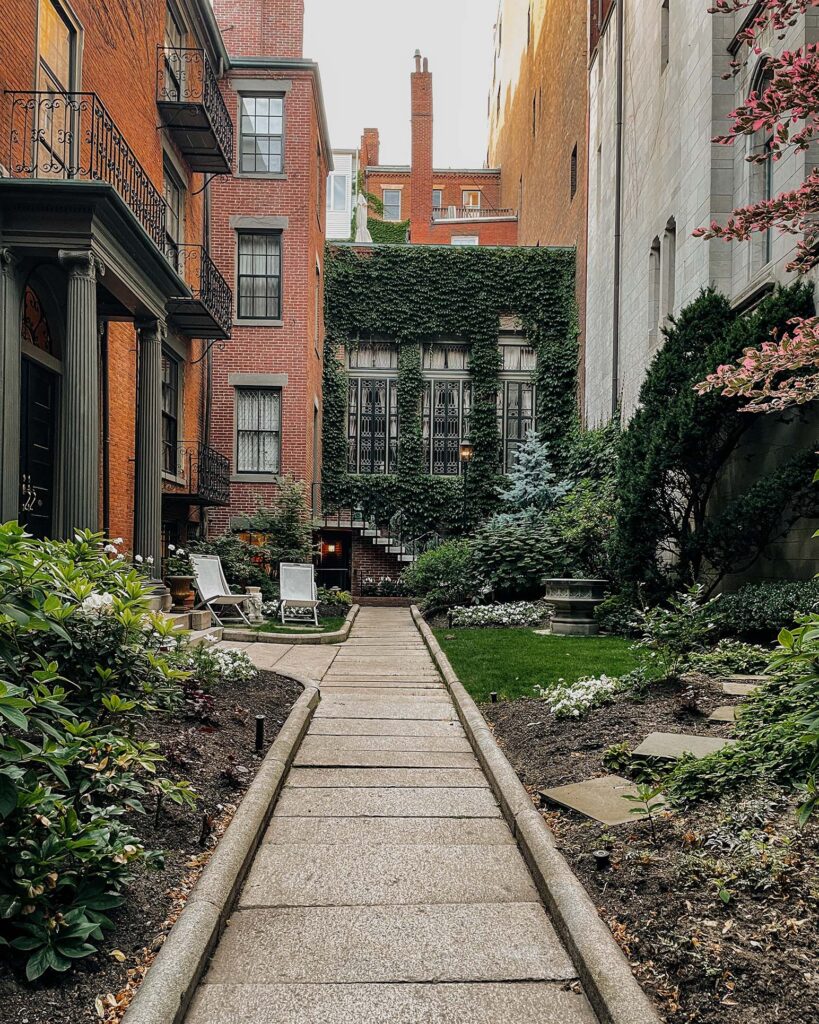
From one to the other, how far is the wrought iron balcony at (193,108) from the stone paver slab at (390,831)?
13.1 meters

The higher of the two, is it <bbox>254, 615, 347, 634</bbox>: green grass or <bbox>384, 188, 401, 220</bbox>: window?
<bbox>384, 188, 401, 220</bbox>: window

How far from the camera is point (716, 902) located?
3.07 metres

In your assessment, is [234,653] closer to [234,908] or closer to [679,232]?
[234,908]

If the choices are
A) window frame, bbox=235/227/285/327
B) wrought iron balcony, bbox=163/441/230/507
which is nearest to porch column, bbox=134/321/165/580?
wrought iron balcony, bbox=163/441/230/507

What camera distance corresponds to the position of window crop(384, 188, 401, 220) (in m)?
45.4

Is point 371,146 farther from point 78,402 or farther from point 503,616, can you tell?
point 78,402

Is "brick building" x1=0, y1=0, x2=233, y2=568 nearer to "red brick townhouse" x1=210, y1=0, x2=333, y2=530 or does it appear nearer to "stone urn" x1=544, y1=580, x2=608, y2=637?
"red brick townhouse" x1=210, y1=0, x2=333, y2=530

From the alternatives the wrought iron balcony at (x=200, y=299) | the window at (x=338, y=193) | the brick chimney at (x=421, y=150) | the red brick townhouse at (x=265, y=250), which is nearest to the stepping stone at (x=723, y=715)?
the wrought iron balcony at (x=200, y=299)

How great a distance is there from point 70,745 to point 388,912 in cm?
137

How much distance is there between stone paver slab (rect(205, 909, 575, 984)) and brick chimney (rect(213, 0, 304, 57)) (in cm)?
2145

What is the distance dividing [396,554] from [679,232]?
1122 centimetres

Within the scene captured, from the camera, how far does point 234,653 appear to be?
26.2ft

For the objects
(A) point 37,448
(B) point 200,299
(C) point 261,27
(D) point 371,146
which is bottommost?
(A) point 37,448

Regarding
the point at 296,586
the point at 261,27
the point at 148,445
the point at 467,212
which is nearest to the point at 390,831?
the point at 148,445
